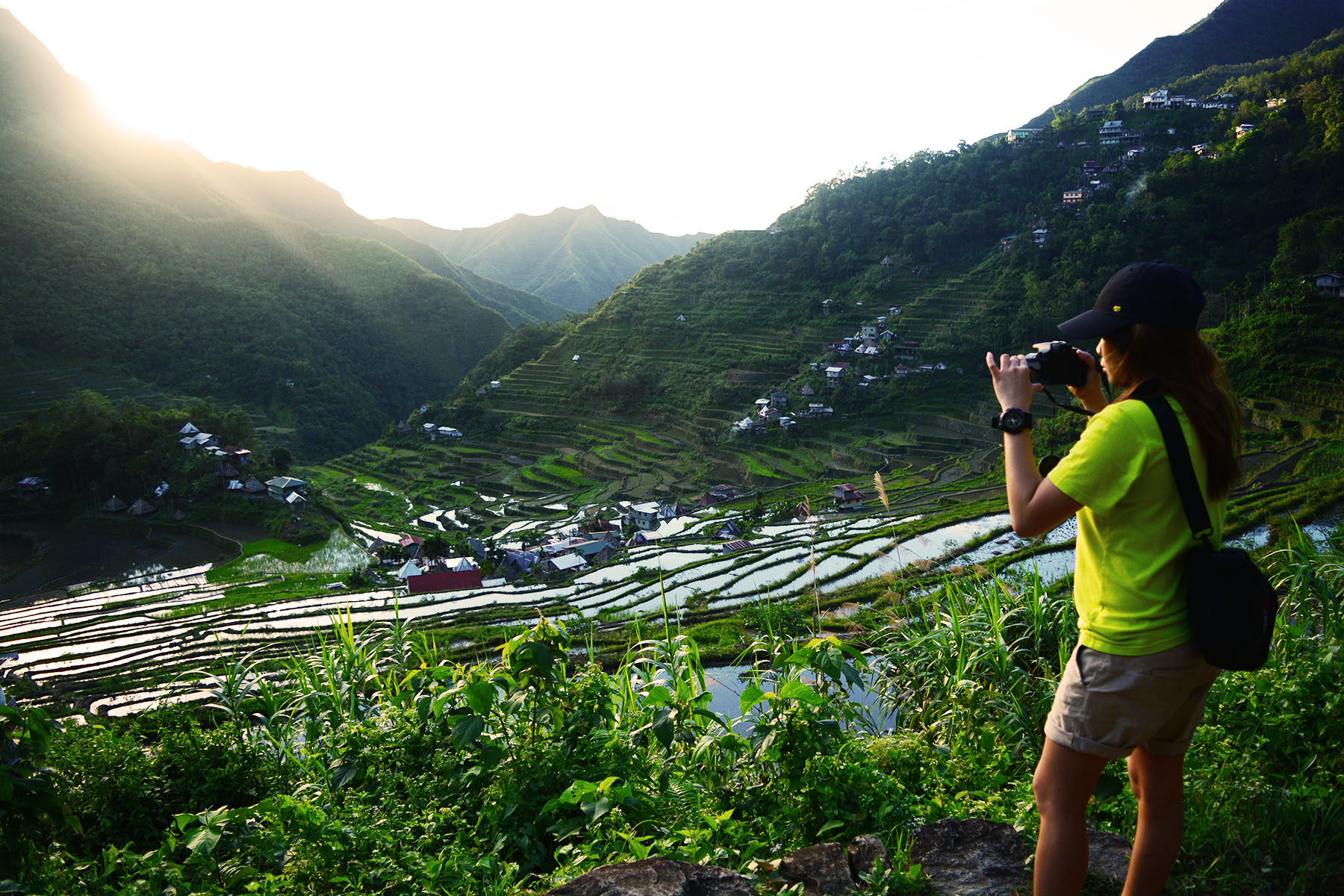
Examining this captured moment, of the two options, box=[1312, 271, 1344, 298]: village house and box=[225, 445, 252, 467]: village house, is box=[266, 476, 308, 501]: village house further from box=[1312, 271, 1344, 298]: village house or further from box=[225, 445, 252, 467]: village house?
box=[1312, 271, 1344, 298]: village house

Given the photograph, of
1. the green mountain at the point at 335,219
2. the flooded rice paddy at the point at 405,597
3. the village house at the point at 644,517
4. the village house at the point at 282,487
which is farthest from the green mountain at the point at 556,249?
the flooded rice paddy at the point at 405,597

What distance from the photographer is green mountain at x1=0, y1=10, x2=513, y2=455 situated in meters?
43.7

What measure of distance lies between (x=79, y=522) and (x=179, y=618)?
1489 cm

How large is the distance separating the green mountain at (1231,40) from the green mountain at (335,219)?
68771 millimetres

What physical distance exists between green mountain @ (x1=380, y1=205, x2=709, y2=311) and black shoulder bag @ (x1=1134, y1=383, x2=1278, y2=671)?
136m

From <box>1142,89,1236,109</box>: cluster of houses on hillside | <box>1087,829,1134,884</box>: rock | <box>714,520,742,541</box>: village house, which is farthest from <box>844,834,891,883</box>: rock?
<box>1142,89,1236,109</box>: cluster of houses on hillside

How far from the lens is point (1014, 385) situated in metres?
1.49

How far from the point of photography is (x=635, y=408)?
3888 cm

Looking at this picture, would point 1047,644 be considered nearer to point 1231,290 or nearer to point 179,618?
Answer: point 179,618

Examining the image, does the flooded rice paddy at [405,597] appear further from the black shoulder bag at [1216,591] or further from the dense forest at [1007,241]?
the dense forest at [1007,241]

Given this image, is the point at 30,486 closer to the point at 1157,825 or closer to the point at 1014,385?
the point at 1014,385

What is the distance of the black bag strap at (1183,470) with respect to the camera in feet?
3.92

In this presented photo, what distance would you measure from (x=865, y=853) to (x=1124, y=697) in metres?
0.78

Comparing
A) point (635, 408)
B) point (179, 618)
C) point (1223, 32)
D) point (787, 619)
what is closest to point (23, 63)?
point (635, 408)
